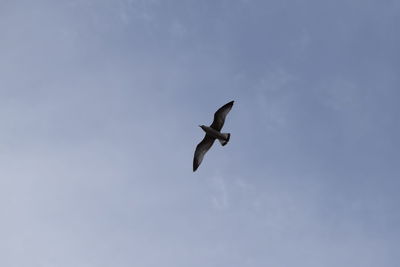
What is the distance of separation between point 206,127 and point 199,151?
3718mm

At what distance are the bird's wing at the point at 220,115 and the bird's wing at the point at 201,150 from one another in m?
2.49

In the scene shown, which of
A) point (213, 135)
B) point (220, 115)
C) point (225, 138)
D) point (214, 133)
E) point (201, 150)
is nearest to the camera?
point (220, 115)

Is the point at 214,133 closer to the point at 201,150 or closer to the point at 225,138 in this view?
the point at 225,138

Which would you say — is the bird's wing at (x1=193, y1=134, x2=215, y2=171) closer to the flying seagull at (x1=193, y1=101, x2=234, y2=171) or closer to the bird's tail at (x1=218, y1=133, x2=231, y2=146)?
the flying seagull at (x1=193, y1=101, x2=234, y2=171)

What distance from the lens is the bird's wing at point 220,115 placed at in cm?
6756

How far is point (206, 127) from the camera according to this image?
225ft

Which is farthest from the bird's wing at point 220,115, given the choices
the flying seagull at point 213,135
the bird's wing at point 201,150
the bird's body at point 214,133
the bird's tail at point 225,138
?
the bird's wing at point 201,150

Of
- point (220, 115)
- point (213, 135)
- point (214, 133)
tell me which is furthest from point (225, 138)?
point (220, 115)

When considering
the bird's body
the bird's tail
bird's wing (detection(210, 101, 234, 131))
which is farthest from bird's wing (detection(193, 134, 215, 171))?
bird's wing (detection(210, 101, 234, 131))

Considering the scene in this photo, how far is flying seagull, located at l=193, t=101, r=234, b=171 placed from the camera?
6775cm

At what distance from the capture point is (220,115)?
6788 cm

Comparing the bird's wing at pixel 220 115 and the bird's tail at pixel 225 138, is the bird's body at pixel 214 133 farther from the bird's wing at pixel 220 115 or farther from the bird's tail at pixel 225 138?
the bird's wing at pixel 220 115

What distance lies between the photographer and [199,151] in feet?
234

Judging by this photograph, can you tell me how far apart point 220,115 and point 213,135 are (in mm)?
2546
